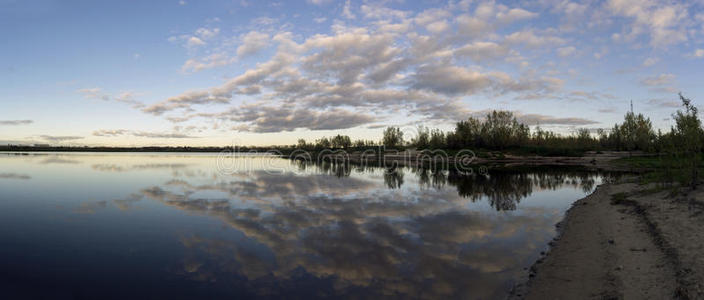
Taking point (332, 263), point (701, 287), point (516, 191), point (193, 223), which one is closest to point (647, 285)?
point (701, 287)

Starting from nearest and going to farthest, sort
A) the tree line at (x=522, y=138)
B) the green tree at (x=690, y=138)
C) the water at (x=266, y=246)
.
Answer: the water at (x=266, y=246) < the green tree at (x=690, y=138) < the tree line at (x=522, y=138)

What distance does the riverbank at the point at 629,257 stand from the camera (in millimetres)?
7910

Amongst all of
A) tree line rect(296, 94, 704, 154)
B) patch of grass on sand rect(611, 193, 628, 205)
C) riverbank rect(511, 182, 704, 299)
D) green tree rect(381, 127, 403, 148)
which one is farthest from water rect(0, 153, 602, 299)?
green tree rect(381, 127, 403, 148)

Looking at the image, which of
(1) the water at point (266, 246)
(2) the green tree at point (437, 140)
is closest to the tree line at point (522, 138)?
(2) the green tree at point (437, 140)

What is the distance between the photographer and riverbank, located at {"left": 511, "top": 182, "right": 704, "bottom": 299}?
791 centimetres

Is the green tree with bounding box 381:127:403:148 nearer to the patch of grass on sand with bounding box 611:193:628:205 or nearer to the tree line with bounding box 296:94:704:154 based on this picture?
the tree line with bounding box 296:94:704:154

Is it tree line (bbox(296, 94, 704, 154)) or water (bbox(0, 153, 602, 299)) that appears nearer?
water (bbox(0, 153, 602, 299))

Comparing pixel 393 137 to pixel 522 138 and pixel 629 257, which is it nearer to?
pixel 522 138

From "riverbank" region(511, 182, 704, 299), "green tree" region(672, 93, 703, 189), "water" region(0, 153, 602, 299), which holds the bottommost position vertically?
"water" region(0, 153, 602, 299)

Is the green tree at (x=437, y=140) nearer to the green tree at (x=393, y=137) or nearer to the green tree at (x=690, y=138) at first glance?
the green tree at (x=393, y=137)

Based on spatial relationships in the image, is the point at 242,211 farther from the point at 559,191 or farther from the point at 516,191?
the point at 559,191

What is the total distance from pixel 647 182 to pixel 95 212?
32.7 meters

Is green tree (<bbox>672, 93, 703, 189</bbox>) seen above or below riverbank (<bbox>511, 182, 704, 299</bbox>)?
above

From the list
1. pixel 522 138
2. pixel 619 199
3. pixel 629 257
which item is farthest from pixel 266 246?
pixel 522 138
